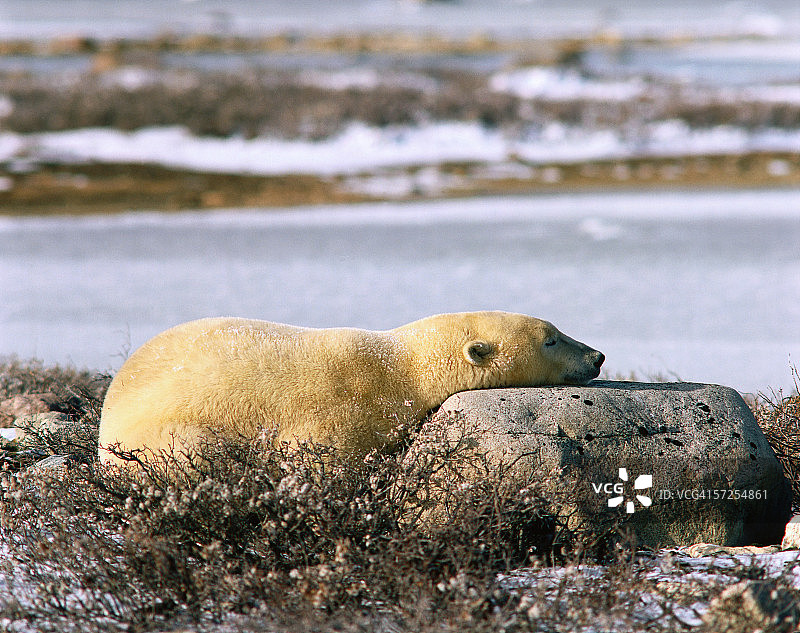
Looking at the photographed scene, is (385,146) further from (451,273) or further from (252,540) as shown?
(252,540)

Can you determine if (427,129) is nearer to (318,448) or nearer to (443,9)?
(443,9)

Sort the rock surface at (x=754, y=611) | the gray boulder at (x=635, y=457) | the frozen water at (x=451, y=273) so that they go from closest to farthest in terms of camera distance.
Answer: the rock surface at (x=754, y=611), the gray boulder at (x=635, y=457), the frozen water at (x=451, y=273)

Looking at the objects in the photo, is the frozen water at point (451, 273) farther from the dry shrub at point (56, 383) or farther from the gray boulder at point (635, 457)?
the gray boulder at point (635, 457)

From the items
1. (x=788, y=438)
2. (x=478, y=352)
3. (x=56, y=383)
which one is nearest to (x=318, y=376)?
(x=478, y=352)

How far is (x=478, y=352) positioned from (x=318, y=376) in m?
0.64

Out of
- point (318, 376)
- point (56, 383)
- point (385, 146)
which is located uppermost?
point (318, 376)

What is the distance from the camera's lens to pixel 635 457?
3396mm

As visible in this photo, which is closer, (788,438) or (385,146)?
(788,438)

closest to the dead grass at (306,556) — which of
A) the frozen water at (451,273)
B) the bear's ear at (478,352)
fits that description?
the bear's ear at (478,352)

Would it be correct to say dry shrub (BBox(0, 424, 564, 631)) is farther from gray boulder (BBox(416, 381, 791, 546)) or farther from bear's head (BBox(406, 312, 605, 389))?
bear's head (BBox(406, 312, 605, 389))

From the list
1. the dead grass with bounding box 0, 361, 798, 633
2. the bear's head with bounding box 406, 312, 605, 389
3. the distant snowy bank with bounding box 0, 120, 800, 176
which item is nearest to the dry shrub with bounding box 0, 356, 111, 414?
the dead grass with bounding box 0, 361, 798, 633

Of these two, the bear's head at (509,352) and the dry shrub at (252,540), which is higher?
the bear's head at (509,352)

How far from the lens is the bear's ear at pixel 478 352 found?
3.52m

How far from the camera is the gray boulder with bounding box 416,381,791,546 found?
3.28 metres
